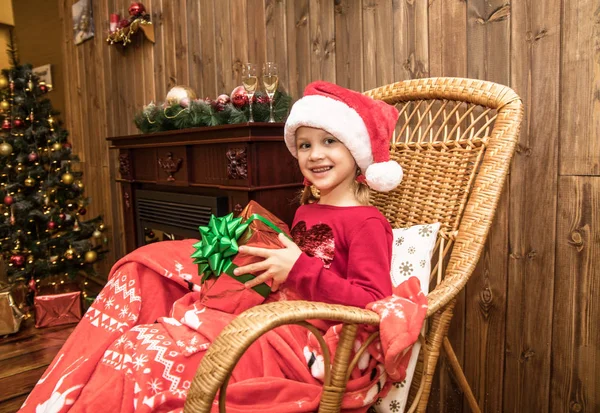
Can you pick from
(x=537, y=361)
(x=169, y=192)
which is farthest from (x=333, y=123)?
(x=169, y=192)

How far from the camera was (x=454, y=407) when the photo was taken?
5.08ft

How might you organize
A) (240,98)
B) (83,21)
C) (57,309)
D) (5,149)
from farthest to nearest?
(83,21) < (5,149) < (57,309) < (240,98)

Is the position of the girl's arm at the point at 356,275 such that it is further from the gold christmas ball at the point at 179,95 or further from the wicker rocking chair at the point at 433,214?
the gold christmas ball at the point at 179,95

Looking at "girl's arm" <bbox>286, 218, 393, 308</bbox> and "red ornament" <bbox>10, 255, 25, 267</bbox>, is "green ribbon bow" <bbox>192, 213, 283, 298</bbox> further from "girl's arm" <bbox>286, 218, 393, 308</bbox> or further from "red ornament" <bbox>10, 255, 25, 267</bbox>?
"red ornament" <bbox>10, 255, 25, 267</bbox>

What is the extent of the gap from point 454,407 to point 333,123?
3.54ft

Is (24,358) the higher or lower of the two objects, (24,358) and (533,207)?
the lower

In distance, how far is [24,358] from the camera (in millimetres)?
2184

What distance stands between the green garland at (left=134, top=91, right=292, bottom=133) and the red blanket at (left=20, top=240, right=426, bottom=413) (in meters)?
0.90

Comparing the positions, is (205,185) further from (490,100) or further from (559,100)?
(559,100)

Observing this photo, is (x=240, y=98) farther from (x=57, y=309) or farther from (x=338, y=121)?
(x=57, y=309)

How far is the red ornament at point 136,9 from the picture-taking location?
287 centimetres

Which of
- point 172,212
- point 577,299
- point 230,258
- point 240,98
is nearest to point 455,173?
point 577,299

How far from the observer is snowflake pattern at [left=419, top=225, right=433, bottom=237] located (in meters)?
1.16

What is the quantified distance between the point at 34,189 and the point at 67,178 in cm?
21
